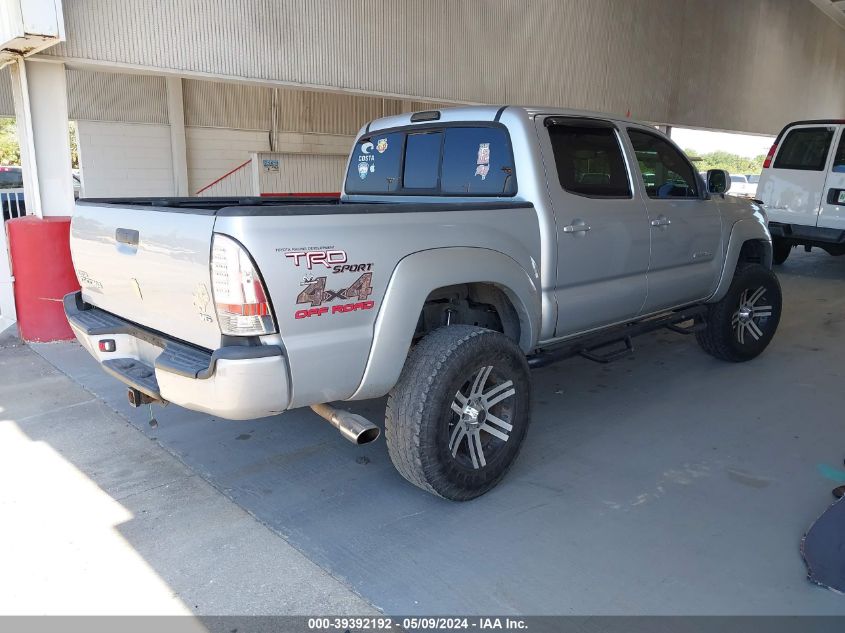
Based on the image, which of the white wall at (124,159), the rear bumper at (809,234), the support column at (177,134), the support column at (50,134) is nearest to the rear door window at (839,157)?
the rear bumper at (809,234)

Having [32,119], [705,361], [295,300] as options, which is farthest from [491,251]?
[32,119]

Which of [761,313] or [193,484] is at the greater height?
[761,313]

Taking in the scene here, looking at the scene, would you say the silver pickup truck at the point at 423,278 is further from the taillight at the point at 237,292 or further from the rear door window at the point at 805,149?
the rear door window at the point at 805,149

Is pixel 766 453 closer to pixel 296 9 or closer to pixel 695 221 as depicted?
pixel 695 221

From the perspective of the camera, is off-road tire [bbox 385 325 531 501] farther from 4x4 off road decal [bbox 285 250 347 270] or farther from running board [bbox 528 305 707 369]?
4x4 off road decal [bbox 285 250 347 270]

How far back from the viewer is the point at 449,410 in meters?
3.02

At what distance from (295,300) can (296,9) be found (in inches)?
248

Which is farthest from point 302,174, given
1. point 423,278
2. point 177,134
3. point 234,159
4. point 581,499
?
point 581,499

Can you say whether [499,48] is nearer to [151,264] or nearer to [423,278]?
[423,278]

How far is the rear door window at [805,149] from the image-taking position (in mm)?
9305

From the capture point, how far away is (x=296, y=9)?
24.9 ft

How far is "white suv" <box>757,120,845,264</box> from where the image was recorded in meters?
9.10

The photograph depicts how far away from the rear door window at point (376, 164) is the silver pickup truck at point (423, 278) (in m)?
0.01

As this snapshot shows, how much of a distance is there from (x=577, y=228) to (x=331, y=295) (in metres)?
1.70
